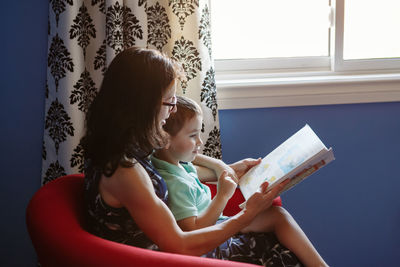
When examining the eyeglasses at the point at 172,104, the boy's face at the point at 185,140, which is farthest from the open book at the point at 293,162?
the eyeglasses at the point at 172,104

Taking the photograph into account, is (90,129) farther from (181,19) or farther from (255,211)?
(181,19)

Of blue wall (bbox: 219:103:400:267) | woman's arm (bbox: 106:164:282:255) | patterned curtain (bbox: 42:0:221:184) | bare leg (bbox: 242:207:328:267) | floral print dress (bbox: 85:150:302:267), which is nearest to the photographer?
woman's arm (bbox: 106:164:282:255)

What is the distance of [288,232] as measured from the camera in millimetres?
1325

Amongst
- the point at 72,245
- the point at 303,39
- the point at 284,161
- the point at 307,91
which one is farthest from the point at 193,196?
the point at 303,39

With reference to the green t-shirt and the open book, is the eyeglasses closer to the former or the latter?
the green t-shirt

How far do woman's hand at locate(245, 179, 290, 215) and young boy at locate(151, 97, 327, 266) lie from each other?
82 millimetres

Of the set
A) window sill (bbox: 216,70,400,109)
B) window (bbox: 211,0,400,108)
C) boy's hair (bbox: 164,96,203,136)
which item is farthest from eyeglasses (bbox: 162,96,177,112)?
window (bbox: 211,0,400,108)

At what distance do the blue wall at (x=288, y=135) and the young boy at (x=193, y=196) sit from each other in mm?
709

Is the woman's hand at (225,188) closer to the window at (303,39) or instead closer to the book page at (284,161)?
the book page at (284,161)

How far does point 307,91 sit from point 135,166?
1208 mm

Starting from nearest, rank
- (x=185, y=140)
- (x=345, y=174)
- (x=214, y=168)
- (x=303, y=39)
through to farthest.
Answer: (x=185, y=140)
(x=214, y=168)
(x=345, y=174)
(x=303, y=39)

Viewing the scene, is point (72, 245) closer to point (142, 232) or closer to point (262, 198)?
point (142, 232)

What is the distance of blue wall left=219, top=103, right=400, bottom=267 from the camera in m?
2.10

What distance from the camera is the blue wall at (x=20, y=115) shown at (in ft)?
6.52
